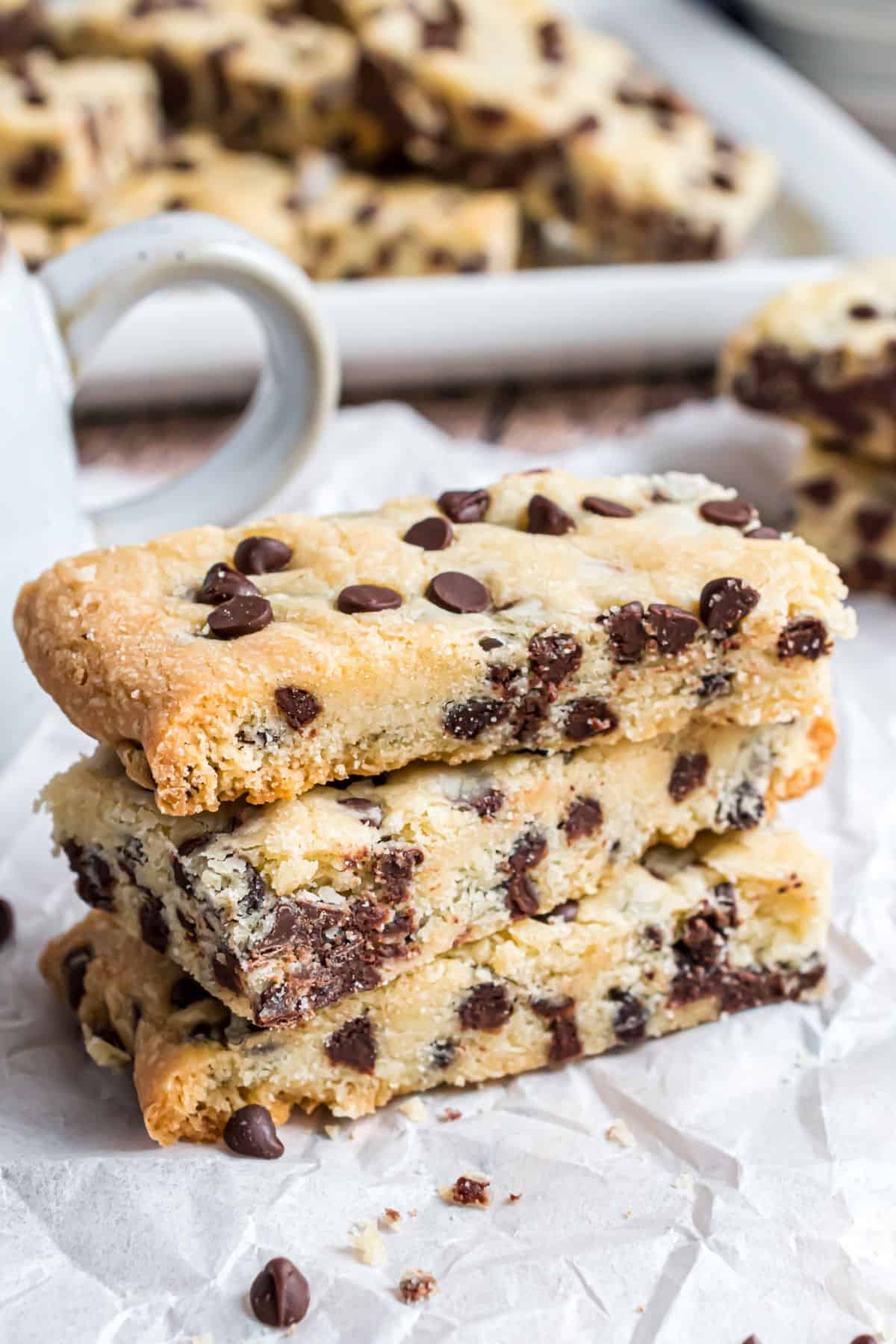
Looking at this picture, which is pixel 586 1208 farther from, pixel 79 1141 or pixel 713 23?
pixel 713 23

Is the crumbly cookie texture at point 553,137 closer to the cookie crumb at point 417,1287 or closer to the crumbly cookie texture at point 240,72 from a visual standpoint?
the crumbly cookie texture at point 240,72

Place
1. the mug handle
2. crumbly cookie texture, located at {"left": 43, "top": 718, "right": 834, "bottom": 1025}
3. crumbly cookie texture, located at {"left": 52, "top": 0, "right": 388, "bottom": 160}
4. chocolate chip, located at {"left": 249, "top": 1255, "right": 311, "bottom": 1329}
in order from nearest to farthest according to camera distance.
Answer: chocolate chip, located at {"left": 249, "top": 1255, "right": 311, "bottom": 1329} → crumbly cookie texture, located at {"left": 43, "top": 718, "right": 834, "bottom": 1025} → the mug handle → crumbly cookie texture, located at {"left": 52, "top": 0, "right": 388, "bottom": 160}

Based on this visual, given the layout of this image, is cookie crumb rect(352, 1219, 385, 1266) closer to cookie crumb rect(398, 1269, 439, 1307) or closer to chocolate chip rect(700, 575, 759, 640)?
cookie crumb rect(398, 1269, 439, 1307)

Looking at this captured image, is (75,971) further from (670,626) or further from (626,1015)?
(670,626)

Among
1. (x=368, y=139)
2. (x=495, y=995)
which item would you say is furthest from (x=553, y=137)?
(x=495, y=995)

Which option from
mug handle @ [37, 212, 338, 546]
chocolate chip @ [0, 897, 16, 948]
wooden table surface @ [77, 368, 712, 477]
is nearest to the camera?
chocolate chip @ [0, 897, 16, 948]

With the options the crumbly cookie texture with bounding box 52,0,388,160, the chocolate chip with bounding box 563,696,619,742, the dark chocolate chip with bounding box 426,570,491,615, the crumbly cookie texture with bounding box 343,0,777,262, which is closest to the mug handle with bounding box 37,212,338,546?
the dark chocolate chip with bounding box 426,570,491,615

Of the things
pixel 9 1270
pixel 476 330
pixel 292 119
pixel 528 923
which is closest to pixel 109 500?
pixel 476 330
